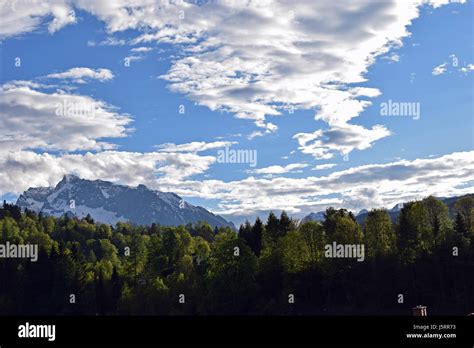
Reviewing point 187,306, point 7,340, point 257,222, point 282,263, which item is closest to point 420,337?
point 7,340

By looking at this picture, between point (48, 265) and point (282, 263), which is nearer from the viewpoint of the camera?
point (282, 263)

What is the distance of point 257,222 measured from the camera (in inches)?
5138

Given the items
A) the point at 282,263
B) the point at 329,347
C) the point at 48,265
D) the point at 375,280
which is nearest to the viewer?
the point at 329,347

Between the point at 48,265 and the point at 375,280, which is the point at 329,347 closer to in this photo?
the point at 375,280

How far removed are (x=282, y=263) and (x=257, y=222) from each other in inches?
848

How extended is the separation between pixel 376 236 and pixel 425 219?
9487mm

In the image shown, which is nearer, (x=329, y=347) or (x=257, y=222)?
(x=329, y=347)

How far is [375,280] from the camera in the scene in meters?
101

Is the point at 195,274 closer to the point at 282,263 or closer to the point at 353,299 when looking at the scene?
the point at 282,263

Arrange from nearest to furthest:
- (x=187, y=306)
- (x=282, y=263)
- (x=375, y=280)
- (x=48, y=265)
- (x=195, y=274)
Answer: (x=375, y=280) → (x=282, y=263) → (x=187, y=306) → (x=195, y=274) → (x=48, y=265)

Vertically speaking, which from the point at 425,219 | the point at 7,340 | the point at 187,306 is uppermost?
the point at 425,219

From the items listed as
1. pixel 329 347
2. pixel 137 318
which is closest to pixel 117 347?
pixel 137 318

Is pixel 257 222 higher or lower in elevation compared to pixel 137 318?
higher

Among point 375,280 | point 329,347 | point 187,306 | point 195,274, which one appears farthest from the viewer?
point 195,274
